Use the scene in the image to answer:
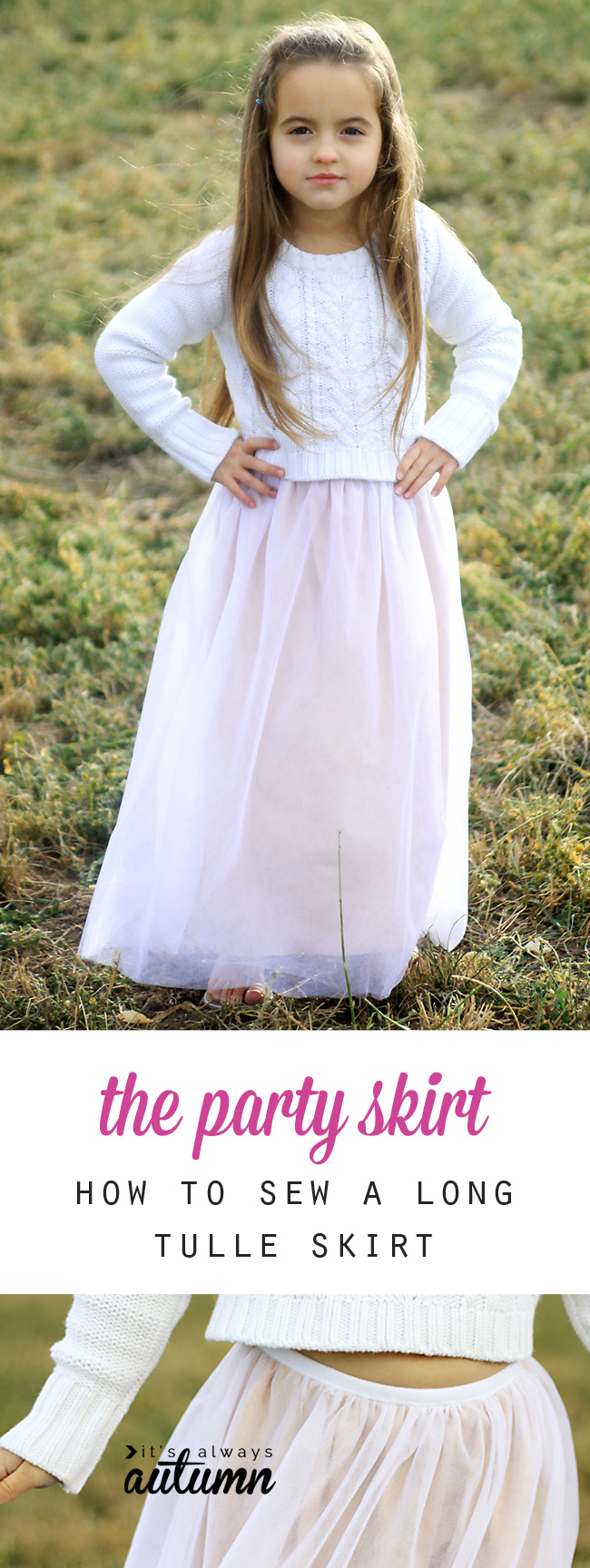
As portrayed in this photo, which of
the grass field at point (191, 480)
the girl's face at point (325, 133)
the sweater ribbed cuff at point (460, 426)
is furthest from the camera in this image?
the grass field at point (191, 480)

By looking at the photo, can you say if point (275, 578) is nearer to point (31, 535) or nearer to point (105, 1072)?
point (105, 1072)

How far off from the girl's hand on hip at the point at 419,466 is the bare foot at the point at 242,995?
98 centimetres

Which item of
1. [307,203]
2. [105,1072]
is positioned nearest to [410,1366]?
[105,1072]

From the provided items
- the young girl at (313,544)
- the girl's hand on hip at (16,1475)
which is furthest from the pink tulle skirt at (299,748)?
the girl's hand on hip at (16,1475)

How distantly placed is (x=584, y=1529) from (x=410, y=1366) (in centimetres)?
87

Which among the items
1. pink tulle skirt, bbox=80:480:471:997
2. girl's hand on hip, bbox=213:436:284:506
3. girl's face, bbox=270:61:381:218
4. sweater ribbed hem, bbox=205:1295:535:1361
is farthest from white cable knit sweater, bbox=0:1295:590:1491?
girl's face, bbox=270:61:381:218

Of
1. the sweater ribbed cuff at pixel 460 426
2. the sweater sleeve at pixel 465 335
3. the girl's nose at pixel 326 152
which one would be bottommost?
the sweater ribbed cuff at pixel 460 426

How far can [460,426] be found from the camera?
2.39 metres

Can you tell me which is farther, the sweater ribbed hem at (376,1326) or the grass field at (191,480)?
the grass field at (191,480)

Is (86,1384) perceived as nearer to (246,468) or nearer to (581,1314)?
(581,1314)

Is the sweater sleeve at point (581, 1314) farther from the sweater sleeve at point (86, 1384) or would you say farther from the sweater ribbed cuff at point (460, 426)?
the sweater ribbed cuff at point (460, 426)

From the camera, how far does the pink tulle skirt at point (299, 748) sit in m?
2.34

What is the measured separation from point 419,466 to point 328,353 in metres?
0.25

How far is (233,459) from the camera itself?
2357 mm
